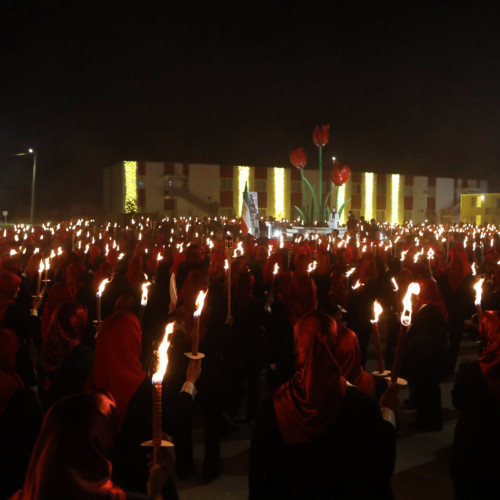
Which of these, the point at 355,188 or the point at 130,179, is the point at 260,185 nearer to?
the point at 355,188

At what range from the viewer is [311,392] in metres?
2.35

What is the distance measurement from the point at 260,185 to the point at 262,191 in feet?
2.02

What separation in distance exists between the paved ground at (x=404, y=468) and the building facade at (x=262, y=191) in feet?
135

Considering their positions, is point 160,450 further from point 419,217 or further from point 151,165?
point 419,217

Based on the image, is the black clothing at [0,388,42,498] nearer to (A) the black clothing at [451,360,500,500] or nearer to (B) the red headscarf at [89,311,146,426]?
(B) the red headscarf at [89,311,146,426]

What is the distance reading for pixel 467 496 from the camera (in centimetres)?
311

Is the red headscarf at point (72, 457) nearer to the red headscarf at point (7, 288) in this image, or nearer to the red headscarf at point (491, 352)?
the red headscarf at point (491, 352)

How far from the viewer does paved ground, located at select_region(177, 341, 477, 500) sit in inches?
174

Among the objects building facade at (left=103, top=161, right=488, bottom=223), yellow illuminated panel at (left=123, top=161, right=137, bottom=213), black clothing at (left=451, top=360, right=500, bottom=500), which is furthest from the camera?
building facade at (left=103, top=161, right=488, bottom=223)

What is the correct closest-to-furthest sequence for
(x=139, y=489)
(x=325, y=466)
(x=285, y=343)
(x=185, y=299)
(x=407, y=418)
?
1. (x=325, y=466)
2. (x=139, y=489)
3. (x=185, y=299)
4. (x=285, y=343)
5. (x=407, y=418)

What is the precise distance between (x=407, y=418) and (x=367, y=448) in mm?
4053

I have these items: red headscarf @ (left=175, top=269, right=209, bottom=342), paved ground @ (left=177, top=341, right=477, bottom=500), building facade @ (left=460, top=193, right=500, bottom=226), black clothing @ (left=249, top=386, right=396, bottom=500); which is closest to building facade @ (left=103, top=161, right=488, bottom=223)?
building facade @ (left=460, top=193, right=500, bottom=226)

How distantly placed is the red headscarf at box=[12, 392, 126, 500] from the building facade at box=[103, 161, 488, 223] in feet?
146

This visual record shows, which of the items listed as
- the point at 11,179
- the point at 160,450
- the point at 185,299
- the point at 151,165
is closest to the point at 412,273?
the point at 185,299
